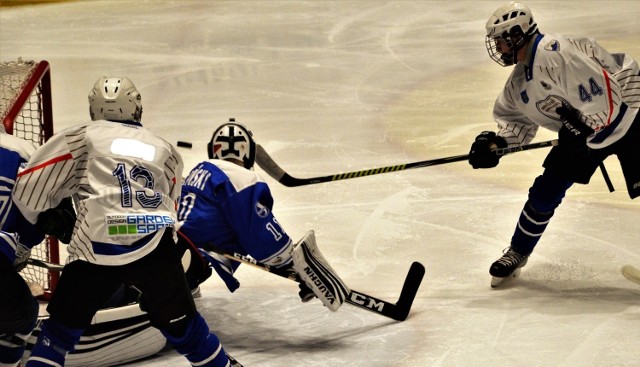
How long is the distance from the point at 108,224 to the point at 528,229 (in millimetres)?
1873

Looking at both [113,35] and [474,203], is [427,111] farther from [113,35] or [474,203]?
[113,35]

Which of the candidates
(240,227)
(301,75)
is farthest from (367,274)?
(301,75)

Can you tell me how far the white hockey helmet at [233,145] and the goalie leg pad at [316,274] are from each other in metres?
0.32

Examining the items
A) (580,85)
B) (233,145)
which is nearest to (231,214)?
(233,145)

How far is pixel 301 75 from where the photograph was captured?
22.7 ft

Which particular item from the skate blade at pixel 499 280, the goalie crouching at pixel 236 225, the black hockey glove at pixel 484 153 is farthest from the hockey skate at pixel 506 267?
the goalie crouching at pixel 236 225

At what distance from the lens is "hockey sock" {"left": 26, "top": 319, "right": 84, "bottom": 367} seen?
10.4 feet

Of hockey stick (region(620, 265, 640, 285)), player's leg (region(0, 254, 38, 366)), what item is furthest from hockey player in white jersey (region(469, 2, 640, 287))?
player's leg (region(0, 254, 38, 366))

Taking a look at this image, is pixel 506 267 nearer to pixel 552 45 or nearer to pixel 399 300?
pixel 399 300

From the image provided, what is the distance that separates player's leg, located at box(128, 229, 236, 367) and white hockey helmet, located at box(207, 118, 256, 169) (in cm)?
62

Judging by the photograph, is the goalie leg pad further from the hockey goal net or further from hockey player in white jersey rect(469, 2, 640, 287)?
the hockey goal net

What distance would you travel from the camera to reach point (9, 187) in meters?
3.23

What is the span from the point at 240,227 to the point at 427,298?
90 centimetres

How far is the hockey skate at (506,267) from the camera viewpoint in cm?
439
